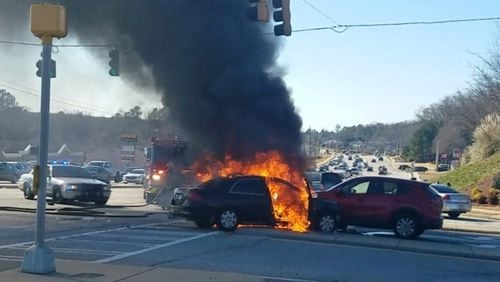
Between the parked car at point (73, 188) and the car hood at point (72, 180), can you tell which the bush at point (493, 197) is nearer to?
the parked car at point (73, 188)

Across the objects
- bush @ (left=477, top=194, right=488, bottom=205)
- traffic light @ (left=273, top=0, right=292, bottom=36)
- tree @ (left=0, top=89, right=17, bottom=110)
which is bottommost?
bush @ (left=477, top=194, right=488, bottom=205)

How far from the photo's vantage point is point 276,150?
2223cm

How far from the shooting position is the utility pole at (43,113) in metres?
10.9

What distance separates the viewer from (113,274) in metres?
11.3

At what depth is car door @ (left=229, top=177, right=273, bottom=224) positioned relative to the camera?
760 inches

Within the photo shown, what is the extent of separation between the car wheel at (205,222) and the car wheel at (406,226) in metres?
4.89

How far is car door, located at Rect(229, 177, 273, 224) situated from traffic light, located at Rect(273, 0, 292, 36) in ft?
13.2

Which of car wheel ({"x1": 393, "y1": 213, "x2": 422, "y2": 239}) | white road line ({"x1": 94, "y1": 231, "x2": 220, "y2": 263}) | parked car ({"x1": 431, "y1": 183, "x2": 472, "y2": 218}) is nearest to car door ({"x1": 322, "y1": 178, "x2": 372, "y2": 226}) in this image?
car wheel ({"x1": 393, "y1": 213, "x2": 422, "y2": 239})

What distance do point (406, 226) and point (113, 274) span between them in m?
10.8

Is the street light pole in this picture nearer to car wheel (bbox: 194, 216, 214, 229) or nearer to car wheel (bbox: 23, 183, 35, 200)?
car wheel (bbox: 194, 216, 214, 229)

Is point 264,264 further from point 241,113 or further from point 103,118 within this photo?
point 103,118

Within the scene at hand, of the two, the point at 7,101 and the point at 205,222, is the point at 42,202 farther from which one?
the point at 7,101

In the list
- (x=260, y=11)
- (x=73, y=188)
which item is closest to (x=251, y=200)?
(x=260, y=11)

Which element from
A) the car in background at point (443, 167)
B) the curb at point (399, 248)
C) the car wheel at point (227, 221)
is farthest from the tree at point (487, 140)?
the curb at point (399, 248)
